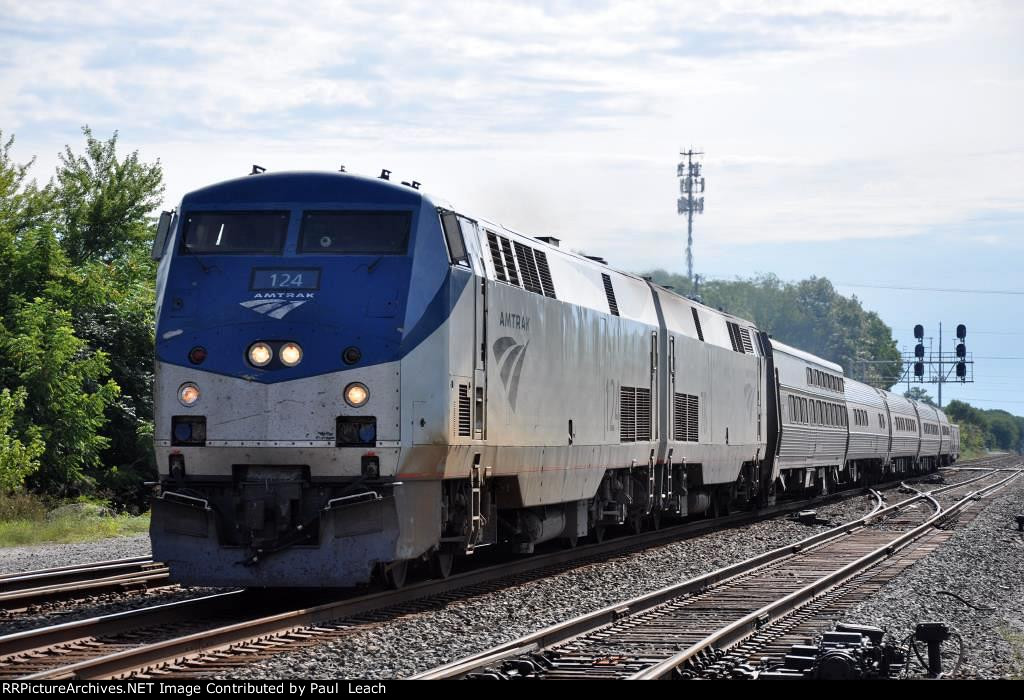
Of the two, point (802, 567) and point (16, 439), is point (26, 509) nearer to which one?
point (16, 439)

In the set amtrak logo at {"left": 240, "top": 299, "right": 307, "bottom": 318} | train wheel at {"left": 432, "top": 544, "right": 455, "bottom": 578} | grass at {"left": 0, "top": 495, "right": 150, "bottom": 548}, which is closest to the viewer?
amtrak logo at {"left": 240, "top": 299, "right": 307, "bottom": 318}

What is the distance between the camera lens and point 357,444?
1169 cm

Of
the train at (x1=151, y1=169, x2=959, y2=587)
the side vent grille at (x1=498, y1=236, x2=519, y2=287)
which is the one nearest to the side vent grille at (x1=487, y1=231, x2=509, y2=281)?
the train at (x1=151, y1=169, x2=959, y2=587)

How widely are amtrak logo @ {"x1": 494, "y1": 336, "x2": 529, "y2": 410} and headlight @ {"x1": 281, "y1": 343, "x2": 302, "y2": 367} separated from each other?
2555 millimetres

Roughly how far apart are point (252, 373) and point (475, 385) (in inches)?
92.0

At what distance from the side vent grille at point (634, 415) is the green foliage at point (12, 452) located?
10940 mm

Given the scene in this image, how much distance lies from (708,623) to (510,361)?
149 inches

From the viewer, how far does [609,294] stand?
1823 cm

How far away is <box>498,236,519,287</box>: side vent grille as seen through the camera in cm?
1442

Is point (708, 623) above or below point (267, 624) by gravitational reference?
below

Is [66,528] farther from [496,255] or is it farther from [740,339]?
[740,339]

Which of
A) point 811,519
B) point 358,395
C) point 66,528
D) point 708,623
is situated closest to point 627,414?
point 708,623

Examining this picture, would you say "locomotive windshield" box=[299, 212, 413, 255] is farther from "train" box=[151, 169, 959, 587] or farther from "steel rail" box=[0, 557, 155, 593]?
"steel rail" box=[0, 557, 155, 593]

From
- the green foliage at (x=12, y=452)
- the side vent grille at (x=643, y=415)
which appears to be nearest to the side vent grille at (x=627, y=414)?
the side vent grille at (x=643, y=415)
